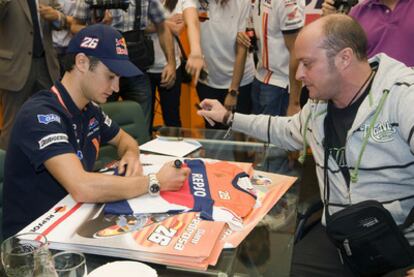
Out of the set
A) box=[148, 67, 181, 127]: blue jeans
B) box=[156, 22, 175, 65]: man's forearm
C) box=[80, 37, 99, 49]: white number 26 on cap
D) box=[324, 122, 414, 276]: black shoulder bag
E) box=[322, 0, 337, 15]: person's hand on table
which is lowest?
box=[148, 67, 181, 127]: blue jeans

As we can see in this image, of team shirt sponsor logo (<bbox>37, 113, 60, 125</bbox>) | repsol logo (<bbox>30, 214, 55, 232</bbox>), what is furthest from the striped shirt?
repsol logo (<bbox>30, 214, 55, 232</bbox>)

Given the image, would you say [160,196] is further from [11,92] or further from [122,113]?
[11,92]

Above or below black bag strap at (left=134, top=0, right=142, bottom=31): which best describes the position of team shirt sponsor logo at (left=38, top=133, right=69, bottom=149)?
below

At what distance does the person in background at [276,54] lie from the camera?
2.59m

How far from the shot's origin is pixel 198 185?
1516 millimetres

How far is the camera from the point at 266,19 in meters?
2.68

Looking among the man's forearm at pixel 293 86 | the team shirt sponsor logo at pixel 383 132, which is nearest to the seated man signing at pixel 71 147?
the team shirt sponsor logo at pixel 383 132

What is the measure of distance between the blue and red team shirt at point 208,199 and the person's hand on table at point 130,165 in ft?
0.64

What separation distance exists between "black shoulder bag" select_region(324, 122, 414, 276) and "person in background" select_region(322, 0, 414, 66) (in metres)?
0.84

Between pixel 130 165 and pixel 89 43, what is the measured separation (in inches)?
18.3

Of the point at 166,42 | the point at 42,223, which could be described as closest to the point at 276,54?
the point at 166,42

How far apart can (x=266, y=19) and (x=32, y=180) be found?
1690 millimetres

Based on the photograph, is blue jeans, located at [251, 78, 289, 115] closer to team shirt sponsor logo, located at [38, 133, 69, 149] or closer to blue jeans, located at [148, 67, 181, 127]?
blue jeans, located at [148, 67, 181, 127]

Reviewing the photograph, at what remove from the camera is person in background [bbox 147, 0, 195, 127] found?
3.17m
